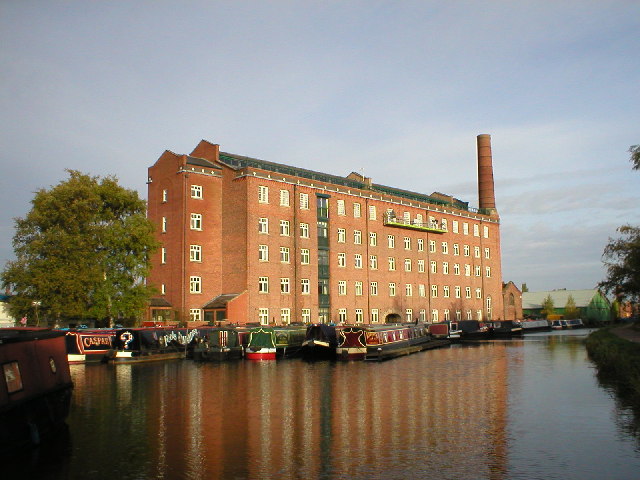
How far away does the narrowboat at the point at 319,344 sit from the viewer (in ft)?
152

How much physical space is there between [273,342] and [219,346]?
4029 mm

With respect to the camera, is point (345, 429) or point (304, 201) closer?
point (345, 429)

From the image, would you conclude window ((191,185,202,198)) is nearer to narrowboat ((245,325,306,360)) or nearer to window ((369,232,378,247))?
narrowboat ((245,325,306,360))

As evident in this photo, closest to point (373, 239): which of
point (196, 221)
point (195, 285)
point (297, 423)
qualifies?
point (196, 221)

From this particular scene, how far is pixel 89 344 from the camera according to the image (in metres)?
43.7

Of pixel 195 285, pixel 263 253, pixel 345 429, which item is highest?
pixel 263 253

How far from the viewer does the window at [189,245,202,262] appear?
56.3 m

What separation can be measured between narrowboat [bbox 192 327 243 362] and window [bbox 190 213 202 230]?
13.0 metres

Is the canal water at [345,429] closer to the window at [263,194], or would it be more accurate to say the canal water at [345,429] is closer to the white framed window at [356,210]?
the window at [263,194]

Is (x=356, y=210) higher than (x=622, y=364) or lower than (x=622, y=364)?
higher

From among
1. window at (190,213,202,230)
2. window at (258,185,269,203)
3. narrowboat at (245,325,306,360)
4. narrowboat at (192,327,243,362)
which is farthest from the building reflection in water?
window at (258,185,269,203)

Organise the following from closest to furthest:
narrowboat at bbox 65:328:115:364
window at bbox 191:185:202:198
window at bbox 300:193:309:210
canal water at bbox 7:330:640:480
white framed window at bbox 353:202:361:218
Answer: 1. canal water at bbox 7:330:640:480
2. narrowboat at bbox 65:328:115:364
3. window at bbox 191:185:202:198
4. window at bbox 300:193:309:210
5. white framed window at bbox 353:202:361:218

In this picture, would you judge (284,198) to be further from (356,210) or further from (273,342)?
(273,342)

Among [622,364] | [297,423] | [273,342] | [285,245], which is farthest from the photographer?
[285,245]
